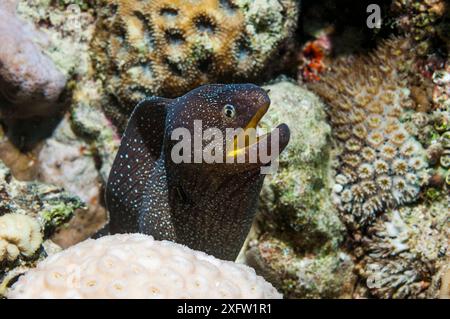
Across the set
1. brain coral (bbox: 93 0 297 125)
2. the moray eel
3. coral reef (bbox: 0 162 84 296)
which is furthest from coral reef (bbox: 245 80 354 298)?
coral reef (bbox: 0 162 84 296)

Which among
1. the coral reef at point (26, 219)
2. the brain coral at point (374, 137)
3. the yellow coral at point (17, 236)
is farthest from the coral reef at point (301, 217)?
the yellow coral at point (17, 236)

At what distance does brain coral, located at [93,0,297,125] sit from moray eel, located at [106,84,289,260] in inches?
31.9

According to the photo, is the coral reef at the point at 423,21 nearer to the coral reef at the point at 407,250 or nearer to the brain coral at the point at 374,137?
the brain coral at the point at 374,137

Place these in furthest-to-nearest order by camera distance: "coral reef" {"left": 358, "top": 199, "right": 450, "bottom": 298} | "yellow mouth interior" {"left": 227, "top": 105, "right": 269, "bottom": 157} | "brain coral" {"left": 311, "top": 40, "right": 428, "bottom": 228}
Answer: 1. "brain coral" {"left": 311, "top": 40, "right": 428, "bottom": 228}
2. "coral reef" {"left": 358, "top": 199, "right": 450, "bottom": 298}
3. "yellow mouth interior" {"left": 227, "top": 105, "right": 269, "bottom": 157}

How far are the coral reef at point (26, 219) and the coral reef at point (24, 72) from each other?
653 mm

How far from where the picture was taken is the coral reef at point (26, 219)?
109 inches

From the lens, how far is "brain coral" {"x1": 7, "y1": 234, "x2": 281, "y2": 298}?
2074 millimetres

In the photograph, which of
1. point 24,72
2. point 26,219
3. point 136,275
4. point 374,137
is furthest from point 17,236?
point 374,137

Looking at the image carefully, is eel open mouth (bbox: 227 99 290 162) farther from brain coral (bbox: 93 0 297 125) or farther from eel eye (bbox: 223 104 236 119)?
brain coral (bbox: 93 0 297 125)

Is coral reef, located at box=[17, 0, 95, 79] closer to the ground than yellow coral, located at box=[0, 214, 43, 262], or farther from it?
farther from it

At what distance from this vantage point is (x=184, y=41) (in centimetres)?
382

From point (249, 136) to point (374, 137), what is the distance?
5.49ft

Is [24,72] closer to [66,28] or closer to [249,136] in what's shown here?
[66,28]
